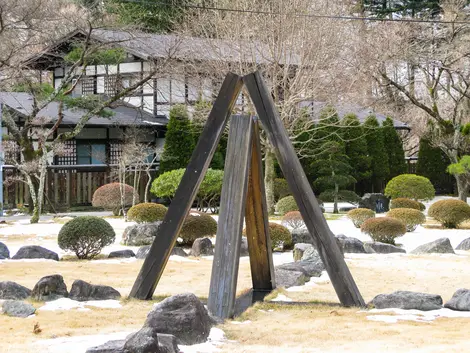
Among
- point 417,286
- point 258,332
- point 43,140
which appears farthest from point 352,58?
point 258,332

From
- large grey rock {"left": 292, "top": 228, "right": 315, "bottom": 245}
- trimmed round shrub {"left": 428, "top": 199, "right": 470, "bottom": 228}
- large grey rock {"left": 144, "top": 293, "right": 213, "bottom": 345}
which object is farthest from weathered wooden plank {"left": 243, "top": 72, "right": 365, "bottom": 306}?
trimmed round shrub {"left": 428, "top": 199, "right": 470, "bottom": 228}

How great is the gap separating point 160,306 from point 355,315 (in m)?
2.44

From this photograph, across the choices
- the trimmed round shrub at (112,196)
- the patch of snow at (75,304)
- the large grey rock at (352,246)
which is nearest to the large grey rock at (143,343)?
the patch of snow at (75,304)

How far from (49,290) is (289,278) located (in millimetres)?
3504

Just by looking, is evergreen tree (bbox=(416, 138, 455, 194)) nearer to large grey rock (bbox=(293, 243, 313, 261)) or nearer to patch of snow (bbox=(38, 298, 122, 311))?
large grey rock (bbox=(293, 243, 313, 261))

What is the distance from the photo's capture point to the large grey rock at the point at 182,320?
728cm

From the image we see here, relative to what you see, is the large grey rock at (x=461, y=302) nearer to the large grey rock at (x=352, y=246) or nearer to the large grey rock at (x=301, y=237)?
the large grey rock at (x=352, y=246)

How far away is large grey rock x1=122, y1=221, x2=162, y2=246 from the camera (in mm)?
17516

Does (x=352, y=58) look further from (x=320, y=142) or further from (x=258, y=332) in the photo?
(x=258, y=332)

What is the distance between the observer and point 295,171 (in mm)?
9297

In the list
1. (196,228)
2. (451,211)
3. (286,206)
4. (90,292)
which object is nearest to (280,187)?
(286,206)

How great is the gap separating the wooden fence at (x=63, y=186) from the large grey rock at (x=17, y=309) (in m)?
18.3

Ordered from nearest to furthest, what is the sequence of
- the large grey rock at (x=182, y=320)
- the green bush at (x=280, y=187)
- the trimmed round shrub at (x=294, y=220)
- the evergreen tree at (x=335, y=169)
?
1. the large grey rock at (x=182, y=320)
2. the trimmed round shrub at (x=294, y=220)
3. the evergreen tree at (x=335, y=169)
4. the green bush at (x=280, y=187)

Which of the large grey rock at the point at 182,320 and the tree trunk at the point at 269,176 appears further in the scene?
the tree trunk at the point at 269,176
